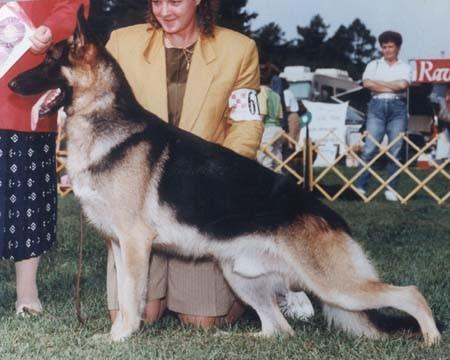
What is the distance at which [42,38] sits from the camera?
339cm

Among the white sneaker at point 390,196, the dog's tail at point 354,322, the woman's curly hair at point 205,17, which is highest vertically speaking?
the woman's curly hair at point 205,17

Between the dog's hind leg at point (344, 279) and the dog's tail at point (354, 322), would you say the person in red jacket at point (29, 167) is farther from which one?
the dog's tail at point (354, 322)

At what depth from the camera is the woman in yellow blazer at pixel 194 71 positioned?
3539 mm

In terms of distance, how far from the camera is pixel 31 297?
3938 mm

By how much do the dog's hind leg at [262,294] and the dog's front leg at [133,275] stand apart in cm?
56

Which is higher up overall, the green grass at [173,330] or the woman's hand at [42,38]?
the woman's hand at [42,38]

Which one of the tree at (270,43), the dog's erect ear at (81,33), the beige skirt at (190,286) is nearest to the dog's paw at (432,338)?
the beige skirt at (190,286)

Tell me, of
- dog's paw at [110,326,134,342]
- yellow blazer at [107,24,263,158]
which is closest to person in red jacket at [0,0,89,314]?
yellow blazer at [107,24,263,158]

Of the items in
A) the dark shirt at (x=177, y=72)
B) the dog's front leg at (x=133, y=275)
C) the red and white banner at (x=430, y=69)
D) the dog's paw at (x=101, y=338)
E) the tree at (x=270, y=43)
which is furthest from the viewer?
the red and white banner at (x=430, y=69)

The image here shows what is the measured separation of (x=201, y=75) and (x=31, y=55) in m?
0.87

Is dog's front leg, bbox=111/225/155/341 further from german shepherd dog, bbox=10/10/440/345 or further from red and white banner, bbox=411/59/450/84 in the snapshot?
red and white banner, bbox=411/59/450/84

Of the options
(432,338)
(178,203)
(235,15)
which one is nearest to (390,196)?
(235,15)

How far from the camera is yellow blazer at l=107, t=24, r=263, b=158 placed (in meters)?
3.54

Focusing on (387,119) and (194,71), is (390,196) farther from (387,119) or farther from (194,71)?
(194,71)
